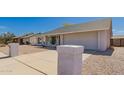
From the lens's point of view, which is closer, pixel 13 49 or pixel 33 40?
pixel 13 49

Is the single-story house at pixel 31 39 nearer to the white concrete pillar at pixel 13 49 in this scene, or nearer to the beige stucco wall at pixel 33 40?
the beige stucco wall at pixel 33 40

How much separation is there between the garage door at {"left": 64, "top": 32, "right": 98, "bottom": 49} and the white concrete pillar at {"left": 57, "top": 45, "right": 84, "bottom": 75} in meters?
11.3

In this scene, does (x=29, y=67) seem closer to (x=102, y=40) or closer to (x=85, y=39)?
(x=102, y=40)

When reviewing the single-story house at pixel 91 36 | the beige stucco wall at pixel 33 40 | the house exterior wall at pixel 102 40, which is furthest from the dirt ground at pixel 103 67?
the beige stucco wall at pixel 33 40

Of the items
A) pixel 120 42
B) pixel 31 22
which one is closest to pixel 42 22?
pixel 31 22

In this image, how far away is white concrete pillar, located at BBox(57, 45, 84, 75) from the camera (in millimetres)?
3612

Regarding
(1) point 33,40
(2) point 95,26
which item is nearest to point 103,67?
(2) point 95,26

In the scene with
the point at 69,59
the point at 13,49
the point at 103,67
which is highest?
the point at 69,59

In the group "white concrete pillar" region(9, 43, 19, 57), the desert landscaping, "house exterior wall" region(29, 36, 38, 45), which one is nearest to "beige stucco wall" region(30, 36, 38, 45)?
"house exterior wall" region(29, 36, 38, 45)

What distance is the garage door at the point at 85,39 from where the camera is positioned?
48.2 feet

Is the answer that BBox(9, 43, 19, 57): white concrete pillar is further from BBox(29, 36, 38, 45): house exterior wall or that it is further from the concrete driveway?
BBox(29, 36, 38, 45): house exterior wall

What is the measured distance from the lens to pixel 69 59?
12.0 feet

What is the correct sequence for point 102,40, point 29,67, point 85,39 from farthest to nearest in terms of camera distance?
point 85,39
point 102,40
point 29,67
